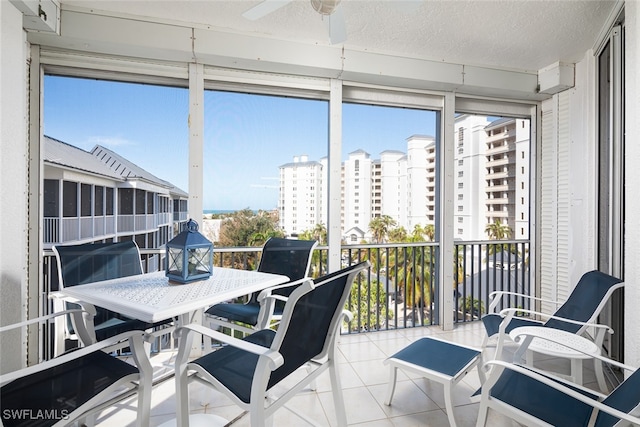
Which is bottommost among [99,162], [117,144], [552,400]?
[552,400]

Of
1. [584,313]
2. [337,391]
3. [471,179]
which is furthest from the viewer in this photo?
[471,179]

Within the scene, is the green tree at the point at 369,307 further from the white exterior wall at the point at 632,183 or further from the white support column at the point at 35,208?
the white support column at the point at 35,208

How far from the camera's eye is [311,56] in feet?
9.52

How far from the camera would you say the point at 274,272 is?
2713 millimetres

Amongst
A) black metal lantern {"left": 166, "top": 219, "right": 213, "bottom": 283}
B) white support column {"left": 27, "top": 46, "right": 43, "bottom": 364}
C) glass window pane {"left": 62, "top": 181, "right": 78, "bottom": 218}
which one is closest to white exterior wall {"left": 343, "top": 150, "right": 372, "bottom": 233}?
black metal lantern {"left": 166, "top": 219, "right": 213, "bottom": 283}

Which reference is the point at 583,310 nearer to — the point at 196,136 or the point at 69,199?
the point at 196,136

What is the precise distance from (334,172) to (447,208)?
1275mm

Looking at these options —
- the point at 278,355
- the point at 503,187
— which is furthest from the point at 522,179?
the point at 278,355

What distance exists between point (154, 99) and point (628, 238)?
3.55m

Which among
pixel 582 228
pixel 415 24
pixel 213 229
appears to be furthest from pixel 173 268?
pixel 582 228

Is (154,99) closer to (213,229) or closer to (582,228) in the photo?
(213,229)

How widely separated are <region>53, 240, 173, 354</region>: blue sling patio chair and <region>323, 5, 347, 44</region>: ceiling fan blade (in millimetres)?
2006

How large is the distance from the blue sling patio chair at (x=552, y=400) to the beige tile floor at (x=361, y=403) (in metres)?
0.52

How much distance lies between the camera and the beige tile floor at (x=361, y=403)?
1969 mm
